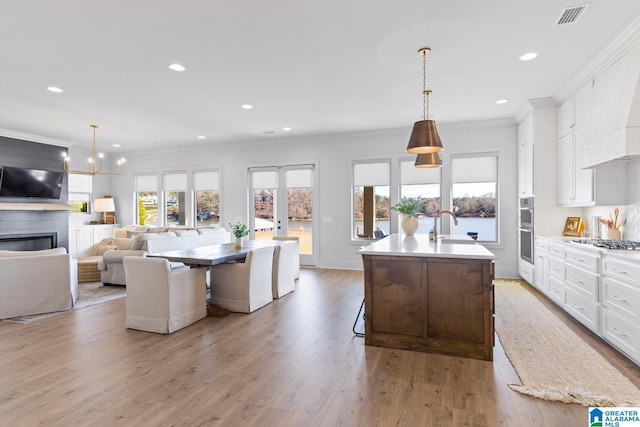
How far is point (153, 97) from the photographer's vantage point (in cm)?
486

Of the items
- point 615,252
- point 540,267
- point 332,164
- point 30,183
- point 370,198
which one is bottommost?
point 540,267

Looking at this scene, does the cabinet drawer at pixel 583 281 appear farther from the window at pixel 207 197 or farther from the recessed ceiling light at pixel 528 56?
the window at pixel 207 197

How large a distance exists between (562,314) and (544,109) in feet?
9.90

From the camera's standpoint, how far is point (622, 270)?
2.93 m

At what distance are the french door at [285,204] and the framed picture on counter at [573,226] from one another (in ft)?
15.0

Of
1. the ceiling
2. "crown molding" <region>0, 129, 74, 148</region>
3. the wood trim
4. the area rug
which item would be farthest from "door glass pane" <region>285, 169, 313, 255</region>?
"crown molding" <region>0, 129, 74, 148</region>

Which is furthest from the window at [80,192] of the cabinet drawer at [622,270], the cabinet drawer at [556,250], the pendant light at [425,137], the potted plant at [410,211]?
the cabinet drawer at [622,270]

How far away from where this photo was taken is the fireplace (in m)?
6.88

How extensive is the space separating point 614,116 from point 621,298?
1.83m

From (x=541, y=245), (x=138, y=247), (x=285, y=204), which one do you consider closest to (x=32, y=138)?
(x=138, y=247)

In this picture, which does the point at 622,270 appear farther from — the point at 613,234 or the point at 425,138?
the point at 425,138

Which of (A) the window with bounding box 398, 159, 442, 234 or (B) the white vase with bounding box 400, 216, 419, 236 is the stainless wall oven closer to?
(A) the window with bounding box 398, 159, 442, 234

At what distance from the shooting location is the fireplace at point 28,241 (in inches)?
271

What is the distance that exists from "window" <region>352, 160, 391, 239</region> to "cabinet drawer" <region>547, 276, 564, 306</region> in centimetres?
317
